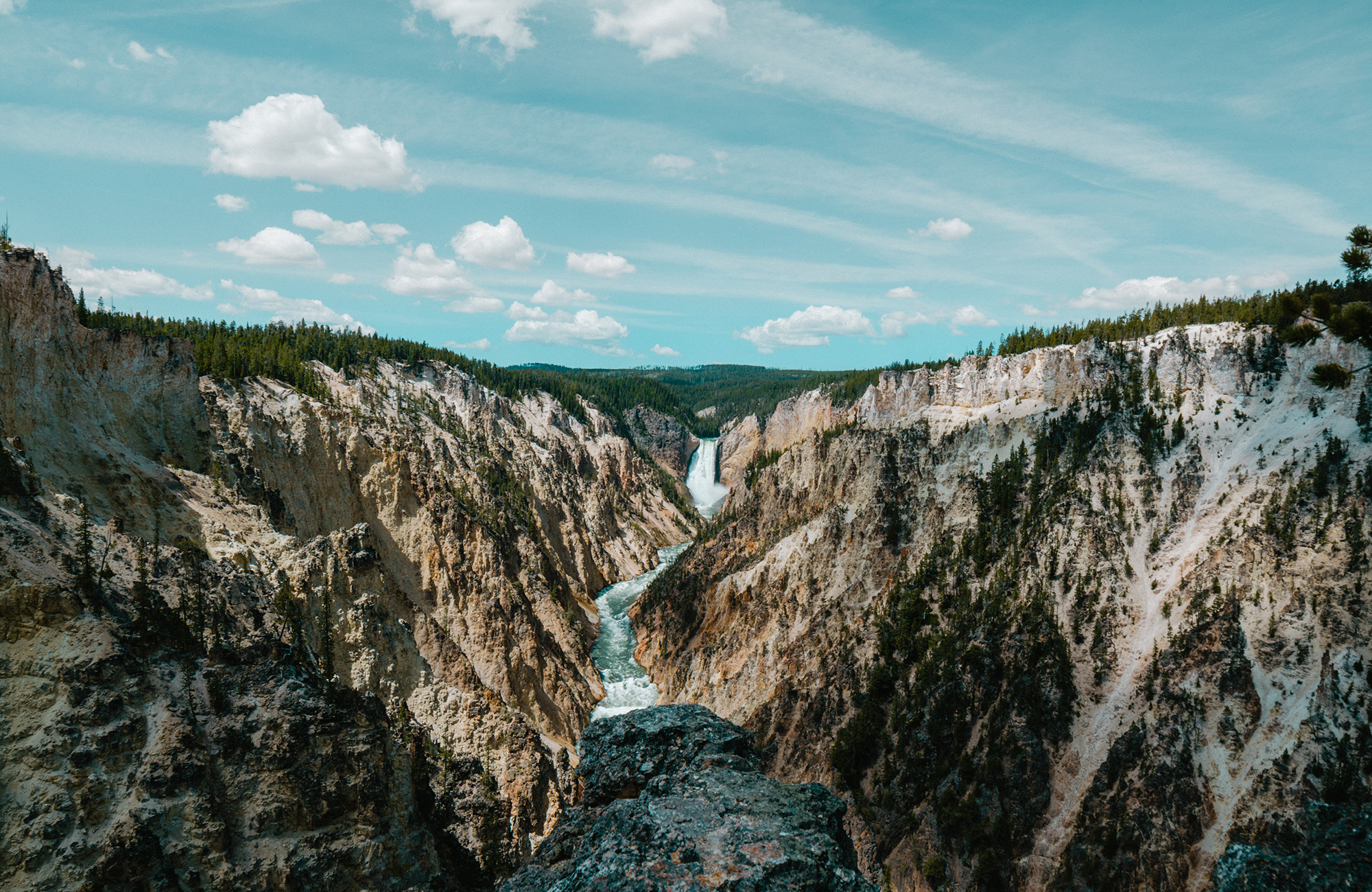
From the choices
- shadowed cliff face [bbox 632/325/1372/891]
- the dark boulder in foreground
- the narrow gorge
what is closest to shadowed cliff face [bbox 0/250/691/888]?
the narrow gorge

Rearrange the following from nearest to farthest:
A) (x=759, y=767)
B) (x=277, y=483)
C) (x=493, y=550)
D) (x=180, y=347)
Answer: (x=759, y=767)
(x=180, y=347)
(x=277, y=483)
(x=493, y=550)

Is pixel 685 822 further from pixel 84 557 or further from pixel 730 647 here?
pixel 730 647

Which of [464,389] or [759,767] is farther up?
[464,389]

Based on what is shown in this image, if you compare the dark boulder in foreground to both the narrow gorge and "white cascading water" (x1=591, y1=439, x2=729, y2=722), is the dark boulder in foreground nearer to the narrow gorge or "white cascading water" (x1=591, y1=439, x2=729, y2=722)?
the narrow gorge

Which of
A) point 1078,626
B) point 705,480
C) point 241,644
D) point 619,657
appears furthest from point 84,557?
point 705,480

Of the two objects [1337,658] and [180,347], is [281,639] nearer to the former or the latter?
[180,347]

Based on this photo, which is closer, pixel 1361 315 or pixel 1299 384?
pixel 1361 315

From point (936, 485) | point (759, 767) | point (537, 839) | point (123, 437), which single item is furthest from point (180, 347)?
point (936, 485)
